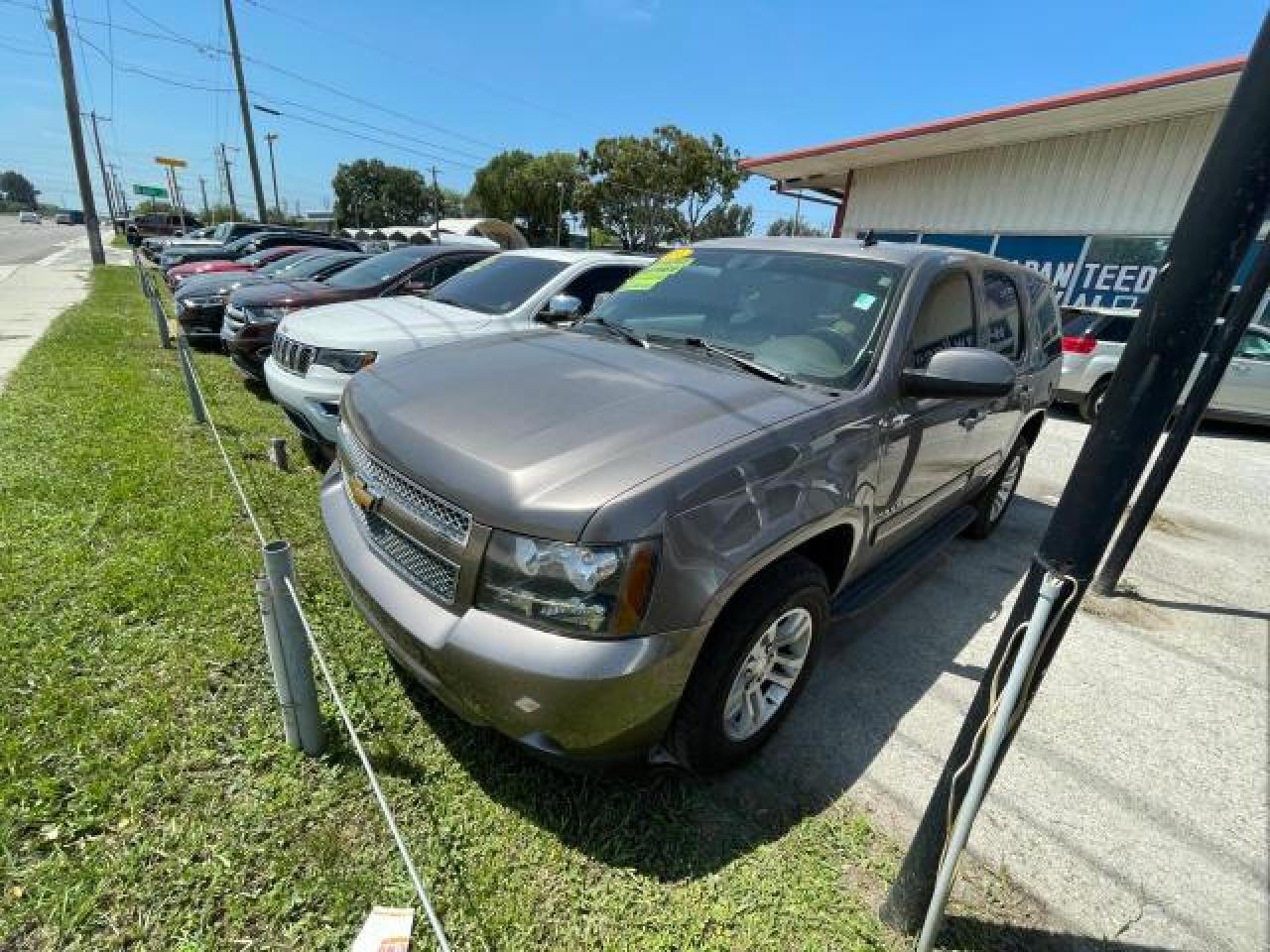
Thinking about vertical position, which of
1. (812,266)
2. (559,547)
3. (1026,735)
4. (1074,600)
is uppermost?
(812,266)

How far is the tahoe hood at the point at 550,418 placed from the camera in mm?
1692

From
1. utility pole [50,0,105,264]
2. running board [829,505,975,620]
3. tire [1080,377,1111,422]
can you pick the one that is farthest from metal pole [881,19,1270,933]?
utility pole [50,0,105,264]

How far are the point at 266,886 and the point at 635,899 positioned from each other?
1033mm

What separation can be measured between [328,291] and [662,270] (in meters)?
4.43

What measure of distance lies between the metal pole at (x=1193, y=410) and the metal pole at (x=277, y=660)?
444cm

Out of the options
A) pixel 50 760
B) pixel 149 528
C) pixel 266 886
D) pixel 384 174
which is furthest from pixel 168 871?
pixel 384 174

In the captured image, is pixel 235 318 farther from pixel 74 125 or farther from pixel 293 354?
pixel 74 125

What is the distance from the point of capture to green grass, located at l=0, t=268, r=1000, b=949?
1712 millimetres

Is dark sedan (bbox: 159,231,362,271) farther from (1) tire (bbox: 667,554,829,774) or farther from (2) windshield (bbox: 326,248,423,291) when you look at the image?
(1) tire (bbox: 667,554,829,774)

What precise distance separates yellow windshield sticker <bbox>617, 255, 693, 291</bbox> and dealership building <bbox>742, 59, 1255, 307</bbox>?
7988 mm

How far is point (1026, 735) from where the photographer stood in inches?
105

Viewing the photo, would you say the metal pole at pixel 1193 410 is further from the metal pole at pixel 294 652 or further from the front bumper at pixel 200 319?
the front bumper at pixel 200 319

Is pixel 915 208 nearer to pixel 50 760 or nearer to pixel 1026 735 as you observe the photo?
pixel 1026 735

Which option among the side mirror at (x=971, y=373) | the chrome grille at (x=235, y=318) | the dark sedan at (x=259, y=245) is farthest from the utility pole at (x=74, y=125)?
the side mirror at (x=971, y=373)
